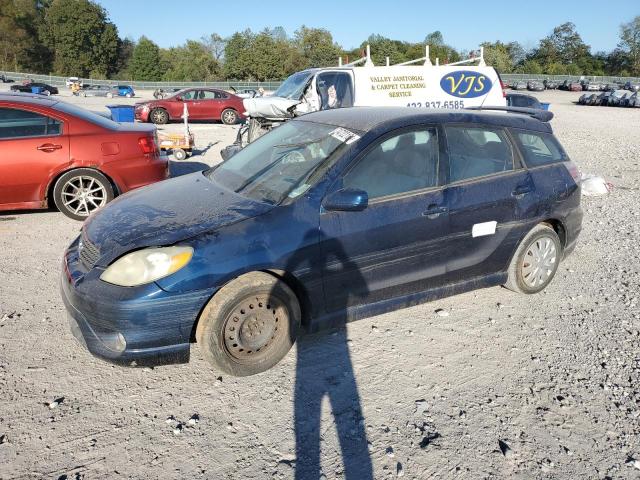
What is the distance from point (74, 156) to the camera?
236 inches

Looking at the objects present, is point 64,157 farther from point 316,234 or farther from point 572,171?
point 572,171

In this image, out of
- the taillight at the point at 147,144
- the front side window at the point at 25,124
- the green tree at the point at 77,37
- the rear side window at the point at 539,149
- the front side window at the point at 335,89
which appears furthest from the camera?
the green tree at the point at 77,37

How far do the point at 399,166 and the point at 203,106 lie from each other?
18.3 m

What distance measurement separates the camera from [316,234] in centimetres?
319

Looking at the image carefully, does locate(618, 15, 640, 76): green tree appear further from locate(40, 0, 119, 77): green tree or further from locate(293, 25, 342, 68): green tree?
locate(40, 0, 119, 77): green tree

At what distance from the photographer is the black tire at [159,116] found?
19.6m

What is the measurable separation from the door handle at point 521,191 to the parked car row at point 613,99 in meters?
40.5

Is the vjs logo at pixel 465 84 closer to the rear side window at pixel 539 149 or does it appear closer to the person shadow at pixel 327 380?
the rear side window at pixel 539 149

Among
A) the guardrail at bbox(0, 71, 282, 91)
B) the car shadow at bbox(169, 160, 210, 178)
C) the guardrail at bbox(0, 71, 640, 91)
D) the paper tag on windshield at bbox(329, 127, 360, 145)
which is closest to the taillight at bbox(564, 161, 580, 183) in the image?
the paper tag on windshield at bbox(329, 127, 360, 145)

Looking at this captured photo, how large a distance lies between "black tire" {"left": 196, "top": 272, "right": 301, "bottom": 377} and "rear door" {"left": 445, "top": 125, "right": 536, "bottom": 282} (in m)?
1.39

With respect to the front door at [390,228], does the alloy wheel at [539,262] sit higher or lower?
lower

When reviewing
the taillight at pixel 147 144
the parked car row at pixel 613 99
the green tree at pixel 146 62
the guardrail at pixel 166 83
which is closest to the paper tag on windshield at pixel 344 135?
the taillight at pixel 147 144

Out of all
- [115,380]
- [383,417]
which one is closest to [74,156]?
[115,380]

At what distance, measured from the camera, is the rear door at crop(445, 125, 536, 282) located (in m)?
3.79
